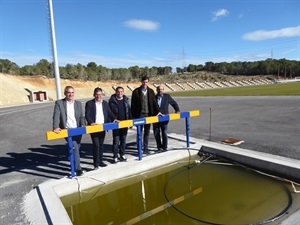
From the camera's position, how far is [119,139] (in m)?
6.30

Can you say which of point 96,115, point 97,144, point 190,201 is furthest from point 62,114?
point 190,201

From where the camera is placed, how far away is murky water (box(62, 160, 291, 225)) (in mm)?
3781

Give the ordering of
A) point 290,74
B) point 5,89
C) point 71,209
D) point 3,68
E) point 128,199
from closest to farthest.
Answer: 1. point 71,209
2. point 128,199
3. point 5,89
4. point 3,68
5. point 290,74

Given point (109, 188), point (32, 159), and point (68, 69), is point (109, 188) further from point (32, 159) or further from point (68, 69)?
point (68, 69)

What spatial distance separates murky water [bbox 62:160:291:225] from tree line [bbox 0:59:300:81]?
47.0 m

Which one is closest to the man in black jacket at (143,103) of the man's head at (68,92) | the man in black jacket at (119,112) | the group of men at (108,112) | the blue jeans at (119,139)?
the group of men at (108,112)

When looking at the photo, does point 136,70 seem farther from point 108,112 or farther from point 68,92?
point 68,92

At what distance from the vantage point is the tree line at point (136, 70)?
69.4 m

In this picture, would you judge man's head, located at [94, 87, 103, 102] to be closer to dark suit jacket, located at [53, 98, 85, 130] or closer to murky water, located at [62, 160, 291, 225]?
dark suit jacket, located at [53, 98, 85, 130]

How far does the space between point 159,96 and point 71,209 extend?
357 cm

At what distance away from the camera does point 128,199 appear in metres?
4.51

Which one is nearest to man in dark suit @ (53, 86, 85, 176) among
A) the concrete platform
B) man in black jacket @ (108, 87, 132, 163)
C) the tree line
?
the concrete platform

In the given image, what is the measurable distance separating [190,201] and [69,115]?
9.01 feet

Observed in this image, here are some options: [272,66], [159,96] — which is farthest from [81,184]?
[272,66]
